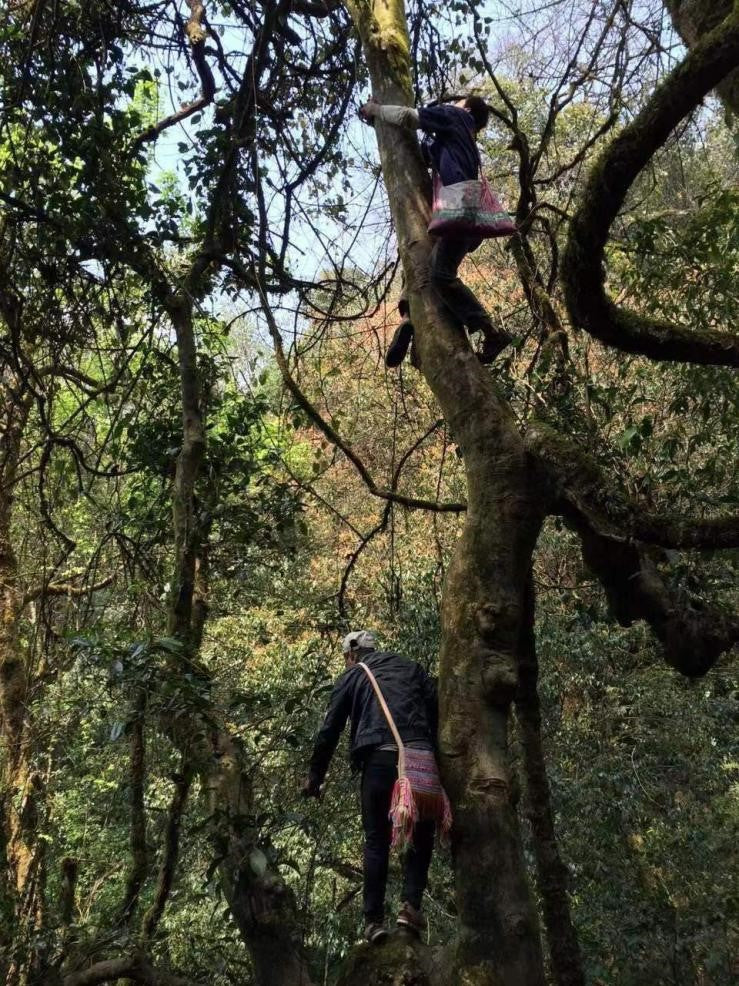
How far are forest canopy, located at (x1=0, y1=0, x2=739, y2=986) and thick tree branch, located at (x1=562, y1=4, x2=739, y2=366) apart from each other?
0.01 meters

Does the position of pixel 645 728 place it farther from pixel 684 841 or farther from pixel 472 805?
pixel 472 805

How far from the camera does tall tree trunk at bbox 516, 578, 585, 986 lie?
361cm

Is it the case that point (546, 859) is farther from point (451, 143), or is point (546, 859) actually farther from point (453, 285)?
point (451, 143)

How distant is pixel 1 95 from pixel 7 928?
4.40 m

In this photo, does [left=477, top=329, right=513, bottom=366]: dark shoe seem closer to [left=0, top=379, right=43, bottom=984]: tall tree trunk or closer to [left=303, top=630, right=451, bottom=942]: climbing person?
[left=303, top=630, right=451, bottom=942]: climbing person

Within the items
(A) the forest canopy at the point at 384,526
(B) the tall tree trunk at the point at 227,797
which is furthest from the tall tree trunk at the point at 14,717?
(B) the tall tree trunk at the point at 227,797

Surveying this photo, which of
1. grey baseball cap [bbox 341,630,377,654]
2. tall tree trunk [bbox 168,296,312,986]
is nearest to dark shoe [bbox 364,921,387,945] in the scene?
tall tree trunk [bbox 168,296,312,986]

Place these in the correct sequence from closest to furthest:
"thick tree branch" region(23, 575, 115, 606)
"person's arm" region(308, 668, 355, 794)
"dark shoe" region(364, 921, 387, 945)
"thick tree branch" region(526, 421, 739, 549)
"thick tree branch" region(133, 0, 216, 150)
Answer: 1. "dark shoe" region(364, 921, 387, 945)
2. "thick tree branch" region(526, 421, 739, 549)
3. "person's arm" region(308, 668, 355, 794)
4. "thick tree branch" region(23, 575, 115, 606)
5. "thick tree branch" region(133, 0, 216, 150)

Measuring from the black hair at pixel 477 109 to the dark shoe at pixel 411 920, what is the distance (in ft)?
9.53

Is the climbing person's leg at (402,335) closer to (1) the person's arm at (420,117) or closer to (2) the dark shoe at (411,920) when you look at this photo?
(1) the person's arm at (420,117)

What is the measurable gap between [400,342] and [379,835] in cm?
191

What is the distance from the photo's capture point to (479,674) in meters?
2.37

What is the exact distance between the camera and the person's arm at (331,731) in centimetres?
292

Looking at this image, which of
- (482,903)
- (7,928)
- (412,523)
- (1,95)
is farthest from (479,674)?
(412,523)
